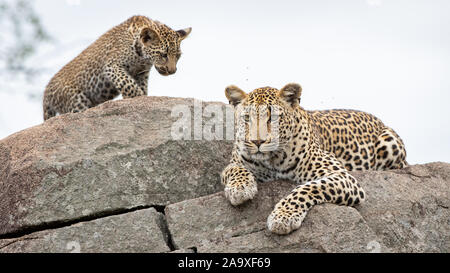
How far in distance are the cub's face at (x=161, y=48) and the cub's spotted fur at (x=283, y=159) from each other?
148 inches

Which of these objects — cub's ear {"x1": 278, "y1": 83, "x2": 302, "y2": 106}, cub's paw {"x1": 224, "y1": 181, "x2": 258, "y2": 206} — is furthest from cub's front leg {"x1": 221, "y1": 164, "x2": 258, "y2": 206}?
cub's ear {"x1": 278, "y1": 83, "x2": 302, "y2": 106}

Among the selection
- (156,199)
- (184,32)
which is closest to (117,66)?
(184,32)

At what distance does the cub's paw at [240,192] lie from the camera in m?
9.77

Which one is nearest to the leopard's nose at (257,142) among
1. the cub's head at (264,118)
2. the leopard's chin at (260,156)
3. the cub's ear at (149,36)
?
the cub's head at (264,118)

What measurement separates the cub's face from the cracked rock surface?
1.98m

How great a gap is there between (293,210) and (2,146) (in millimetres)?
5537

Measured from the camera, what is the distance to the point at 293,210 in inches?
365

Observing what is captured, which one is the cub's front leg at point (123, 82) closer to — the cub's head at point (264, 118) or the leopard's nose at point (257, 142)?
the cub's head at point (264, 118)

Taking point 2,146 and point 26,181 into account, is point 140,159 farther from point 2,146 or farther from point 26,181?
point 2,146

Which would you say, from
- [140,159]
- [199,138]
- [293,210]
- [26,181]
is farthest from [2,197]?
[293,210]
